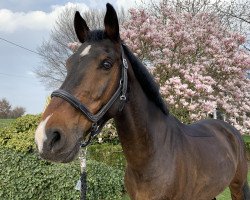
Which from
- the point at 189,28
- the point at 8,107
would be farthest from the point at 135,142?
the point at 8,107

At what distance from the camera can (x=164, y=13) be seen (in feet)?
35.0

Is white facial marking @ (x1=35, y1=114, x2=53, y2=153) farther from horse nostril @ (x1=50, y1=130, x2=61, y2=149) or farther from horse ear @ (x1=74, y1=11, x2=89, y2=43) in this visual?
horse ear @ (x1=74, y1=11, x2=89, y2=43)

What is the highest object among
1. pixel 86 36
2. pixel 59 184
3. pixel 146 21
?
pixel 146 21

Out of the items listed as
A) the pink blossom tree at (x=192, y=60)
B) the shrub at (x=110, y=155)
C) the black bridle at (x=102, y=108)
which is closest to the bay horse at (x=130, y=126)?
the black bridle at (x=102, y=108)

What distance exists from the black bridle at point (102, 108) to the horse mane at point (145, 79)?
17cm

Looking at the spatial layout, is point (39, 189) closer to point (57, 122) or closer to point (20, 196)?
point (20, 196)

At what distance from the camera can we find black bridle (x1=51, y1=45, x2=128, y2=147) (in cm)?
182

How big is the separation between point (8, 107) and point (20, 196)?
2728cm

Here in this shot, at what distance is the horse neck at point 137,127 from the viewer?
2318 millimetres

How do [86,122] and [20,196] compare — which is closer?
[86,122]

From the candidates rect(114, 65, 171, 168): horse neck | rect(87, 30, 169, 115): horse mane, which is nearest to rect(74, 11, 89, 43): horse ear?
rect(87, 30, 169, 115): horse mane

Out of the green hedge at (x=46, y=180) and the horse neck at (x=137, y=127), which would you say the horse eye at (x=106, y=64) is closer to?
the horse neck at (x=137, y=127)

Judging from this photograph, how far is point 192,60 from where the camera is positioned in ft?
31.2

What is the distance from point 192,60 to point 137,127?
746cm
